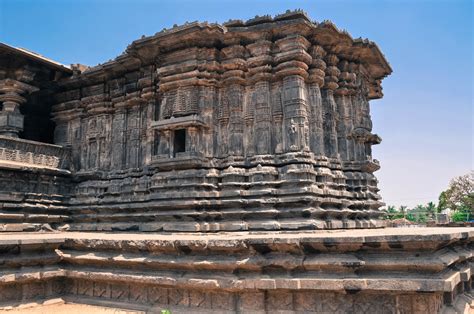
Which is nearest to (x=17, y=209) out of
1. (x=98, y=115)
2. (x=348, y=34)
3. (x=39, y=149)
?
(x=39, y=149)

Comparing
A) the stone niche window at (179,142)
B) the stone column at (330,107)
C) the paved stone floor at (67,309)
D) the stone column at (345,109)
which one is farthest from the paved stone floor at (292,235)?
→ the stone column at (345,109)

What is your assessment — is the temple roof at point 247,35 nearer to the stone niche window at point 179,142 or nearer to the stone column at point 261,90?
the stone column at point 261,90

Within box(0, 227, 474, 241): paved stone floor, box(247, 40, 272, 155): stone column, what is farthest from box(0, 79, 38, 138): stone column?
box(247, 40, 272, 155): stone column

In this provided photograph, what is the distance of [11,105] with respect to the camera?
34.4 feet

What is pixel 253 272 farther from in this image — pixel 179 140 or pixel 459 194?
pixel 459 194

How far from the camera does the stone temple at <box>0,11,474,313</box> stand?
5.05m

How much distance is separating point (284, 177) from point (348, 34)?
12.2 feet

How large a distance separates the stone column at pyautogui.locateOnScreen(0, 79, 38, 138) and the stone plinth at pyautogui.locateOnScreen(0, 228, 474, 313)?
5010 mm

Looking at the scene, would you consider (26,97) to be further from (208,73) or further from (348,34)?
(348,34)

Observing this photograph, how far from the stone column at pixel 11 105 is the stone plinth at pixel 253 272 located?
5010 millimetres

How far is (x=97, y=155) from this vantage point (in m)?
10.6

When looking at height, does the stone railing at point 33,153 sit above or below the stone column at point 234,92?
below

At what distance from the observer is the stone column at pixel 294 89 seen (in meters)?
7.84

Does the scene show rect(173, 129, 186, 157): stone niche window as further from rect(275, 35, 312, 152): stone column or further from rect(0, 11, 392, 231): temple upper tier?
rect(275, 35, 312, 152): stone column
